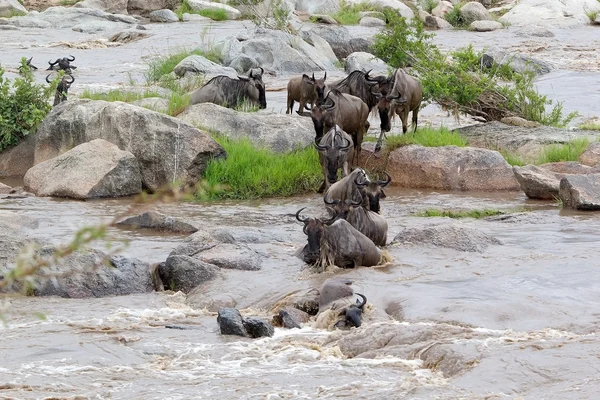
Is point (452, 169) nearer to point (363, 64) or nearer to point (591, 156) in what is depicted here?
point (591, 156)

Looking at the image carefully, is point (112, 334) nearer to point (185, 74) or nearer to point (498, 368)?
point (498, 368)

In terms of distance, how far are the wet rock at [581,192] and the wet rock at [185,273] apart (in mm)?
5174

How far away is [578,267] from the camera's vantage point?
9.77m

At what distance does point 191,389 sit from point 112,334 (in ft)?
5.10

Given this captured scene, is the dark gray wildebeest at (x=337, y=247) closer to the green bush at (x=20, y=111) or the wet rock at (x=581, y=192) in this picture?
the wet rock at (x=581, y=192)

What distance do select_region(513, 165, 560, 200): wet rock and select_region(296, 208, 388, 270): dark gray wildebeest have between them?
14.2ft

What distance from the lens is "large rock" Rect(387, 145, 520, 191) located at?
14.6m

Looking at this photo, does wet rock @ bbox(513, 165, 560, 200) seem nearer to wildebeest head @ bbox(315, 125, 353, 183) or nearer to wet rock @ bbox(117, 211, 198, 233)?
wildebeest head @ bbox(315, 125, 353, 183)

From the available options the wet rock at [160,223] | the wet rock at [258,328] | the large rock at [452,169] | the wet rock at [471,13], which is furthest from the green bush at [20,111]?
the wet rock at [471,13]

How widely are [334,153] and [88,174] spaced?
11.4 feet

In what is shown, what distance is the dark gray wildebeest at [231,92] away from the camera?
1784 cm

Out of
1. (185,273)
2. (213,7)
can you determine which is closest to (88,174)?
(185,273)

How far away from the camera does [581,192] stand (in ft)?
41.7

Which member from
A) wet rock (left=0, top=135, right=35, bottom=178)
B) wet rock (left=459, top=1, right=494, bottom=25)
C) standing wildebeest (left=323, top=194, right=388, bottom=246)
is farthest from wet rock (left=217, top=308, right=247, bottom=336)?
wet rock (left=459, top=1, right=494, bottom=25)
